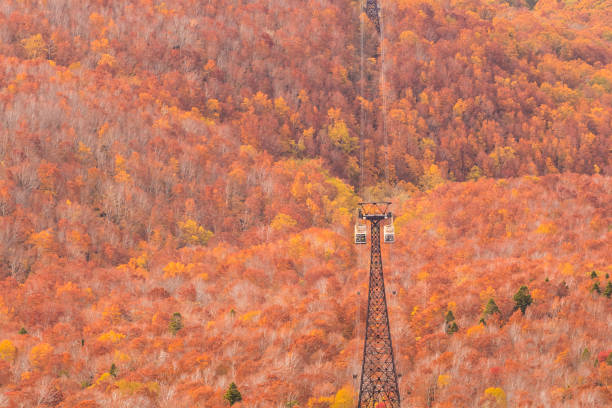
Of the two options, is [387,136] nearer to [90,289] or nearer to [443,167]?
[443,167]

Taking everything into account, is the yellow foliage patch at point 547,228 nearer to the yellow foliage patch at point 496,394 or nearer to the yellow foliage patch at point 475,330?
the yellow foliage patch at point 475,330

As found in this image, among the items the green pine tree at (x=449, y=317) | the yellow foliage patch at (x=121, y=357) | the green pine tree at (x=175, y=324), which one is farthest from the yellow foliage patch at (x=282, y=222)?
the yellow foliage patch at (x=121, y=357)

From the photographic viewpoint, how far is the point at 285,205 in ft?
389

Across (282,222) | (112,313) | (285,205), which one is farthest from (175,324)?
(285,205)

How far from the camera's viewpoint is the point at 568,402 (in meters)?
44.8

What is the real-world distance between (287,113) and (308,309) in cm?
9096

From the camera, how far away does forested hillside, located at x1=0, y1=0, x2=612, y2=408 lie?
182ft

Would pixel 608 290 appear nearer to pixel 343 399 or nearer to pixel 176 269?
pixel 343 399

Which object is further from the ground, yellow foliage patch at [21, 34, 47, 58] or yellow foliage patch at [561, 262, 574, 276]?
yellow foliage patch at [21, 34, 47, 58]

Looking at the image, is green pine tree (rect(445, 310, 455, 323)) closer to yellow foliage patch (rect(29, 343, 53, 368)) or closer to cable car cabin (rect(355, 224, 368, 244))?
cable car cabin (rect(355, 224, 368, 244))

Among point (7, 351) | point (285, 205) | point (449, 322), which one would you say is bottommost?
point (7, 351)

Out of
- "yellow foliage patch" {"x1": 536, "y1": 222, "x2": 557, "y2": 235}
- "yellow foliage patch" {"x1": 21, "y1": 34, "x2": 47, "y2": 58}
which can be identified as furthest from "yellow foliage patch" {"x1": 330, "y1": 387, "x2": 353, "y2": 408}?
"yellow foliage patch" {"x1": 21, "y1": 34, "x2": 47, "y2": 58}

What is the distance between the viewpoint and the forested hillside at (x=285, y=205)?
55469 millimetres

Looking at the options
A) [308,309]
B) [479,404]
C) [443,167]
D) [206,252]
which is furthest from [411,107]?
[479,404]
